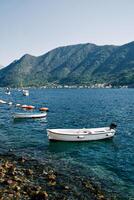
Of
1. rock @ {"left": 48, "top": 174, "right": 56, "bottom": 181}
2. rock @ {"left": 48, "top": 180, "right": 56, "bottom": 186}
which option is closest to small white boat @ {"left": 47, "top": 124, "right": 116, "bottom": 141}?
rock @ {"left": 48, "top": 174, "right": 56, "bottom": 181}

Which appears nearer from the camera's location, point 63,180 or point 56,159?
point 63,180

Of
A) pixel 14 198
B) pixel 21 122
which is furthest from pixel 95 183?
pixel 21 122

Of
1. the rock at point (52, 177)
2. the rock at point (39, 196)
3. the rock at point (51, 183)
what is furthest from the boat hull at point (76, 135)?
the rock at point (39, 196)

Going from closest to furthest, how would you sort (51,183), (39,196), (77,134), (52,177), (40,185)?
(39,196) < (40,185) < (51,183) < (52,177) < (77,134)

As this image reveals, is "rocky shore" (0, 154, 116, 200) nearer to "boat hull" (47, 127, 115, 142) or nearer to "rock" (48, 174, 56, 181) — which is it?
"rock" (48, 174, 56, 181)

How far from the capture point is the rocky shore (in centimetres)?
2908

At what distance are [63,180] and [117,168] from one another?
10.0 m

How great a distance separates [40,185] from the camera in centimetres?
3188

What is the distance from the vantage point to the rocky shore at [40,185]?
29.1 metres

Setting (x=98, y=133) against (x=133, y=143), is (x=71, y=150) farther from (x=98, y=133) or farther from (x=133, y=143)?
(x=133, y=143)

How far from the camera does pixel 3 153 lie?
45438mm

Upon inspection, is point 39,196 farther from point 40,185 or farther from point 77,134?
point 77,134

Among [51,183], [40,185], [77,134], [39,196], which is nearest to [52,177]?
[51,183]

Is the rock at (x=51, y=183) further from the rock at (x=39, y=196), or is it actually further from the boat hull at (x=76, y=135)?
the boat hull at (x=76, y=135)
